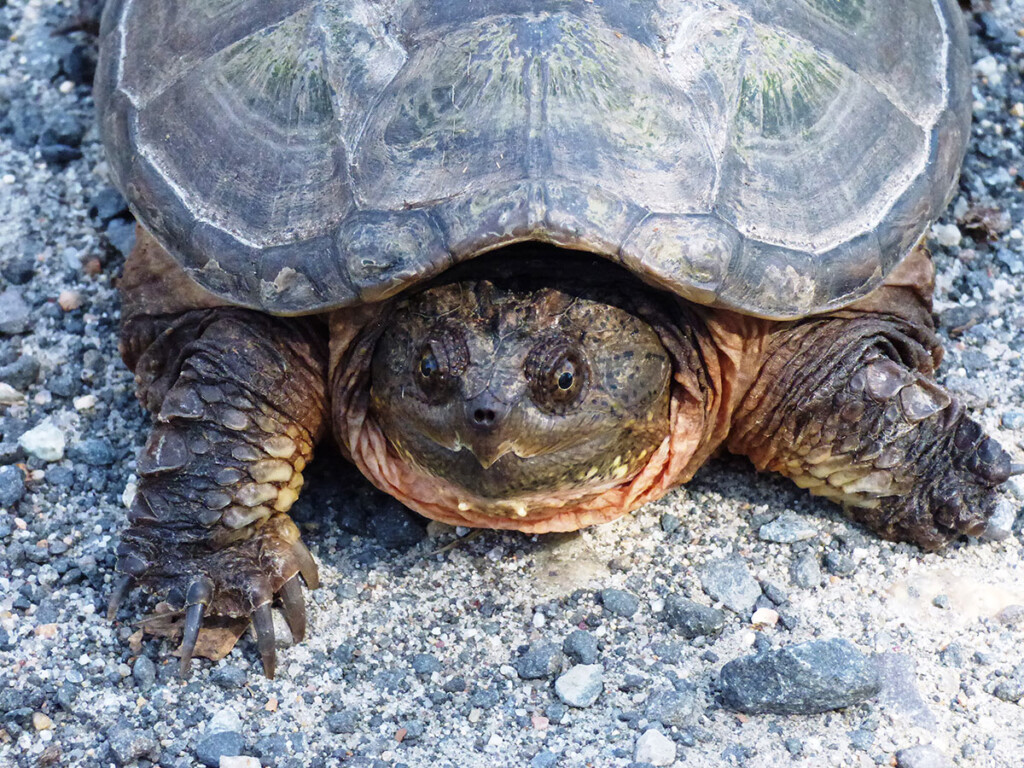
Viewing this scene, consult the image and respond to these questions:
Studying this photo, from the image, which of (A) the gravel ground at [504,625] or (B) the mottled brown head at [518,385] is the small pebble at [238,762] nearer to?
(A) the gravel ground at [504,625]

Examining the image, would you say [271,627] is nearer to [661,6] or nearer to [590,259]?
[590,259]

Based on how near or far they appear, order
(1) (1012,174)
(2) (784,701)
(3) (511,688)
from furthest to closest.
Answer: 1. (1) (1012,174)
2. (3) (511,688)
3. (2) (784,701)

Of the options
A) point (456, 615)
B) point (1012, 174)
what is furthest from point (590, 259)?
point (1012, 174)

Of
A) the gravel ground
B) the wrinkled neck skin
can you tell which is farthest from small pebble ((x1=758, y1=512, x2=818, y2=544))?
the wrinkled neck skin

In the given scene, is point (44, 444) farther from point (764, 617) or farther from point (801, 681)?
point (801, 681)

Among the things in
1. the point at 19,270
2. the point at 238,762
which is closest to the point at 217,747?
the point at 238,762
